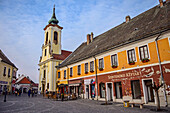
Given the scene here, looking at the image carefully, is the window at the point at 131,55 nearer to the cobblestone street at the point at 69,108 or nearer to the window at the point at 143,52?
the window at the point at 143,52

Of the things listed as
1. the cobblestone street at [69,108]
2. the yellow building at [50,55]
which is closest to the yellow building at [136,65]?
the cobblestone street at [69,108]

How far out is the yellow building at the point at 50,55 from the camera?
3983 centimetres

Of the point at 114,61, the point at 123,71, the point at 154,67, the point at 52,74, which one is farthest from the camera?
the point at 52,74

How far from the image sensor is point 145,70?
14.9m

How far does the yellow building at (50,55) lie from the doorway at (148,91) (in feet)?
95.0

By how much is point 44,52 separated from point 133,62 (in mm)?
34769

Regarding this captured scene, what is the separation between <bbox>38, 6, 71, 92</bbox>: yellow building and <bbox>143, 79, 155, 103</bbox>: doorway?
29.0 meters

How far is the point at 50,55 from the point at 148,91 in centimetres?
3214

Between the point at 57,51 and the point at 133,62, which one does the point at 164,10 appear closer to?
the point at 133,62

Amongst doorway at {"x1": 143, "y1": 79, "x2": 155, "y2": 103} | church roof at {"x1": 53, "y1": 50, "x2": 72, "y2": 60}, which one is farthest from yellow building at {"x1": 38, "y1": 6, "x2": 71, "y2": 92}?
doorway at {"x1": 143, "y1": 79, "x2": 155, "y2": 103}

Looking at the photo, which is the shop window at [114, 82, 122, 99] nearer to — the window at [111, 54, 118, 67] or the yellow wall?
the yellow wall

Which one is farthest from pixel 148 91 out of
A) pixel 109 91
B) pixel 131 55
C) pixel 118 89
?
pixel 109 91

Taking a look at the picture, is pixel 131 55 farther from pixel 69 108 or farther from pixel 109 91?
pixel 69 108

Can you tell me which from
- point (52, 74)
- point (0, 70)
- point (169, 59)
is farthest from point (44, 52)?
point (169, 59)
